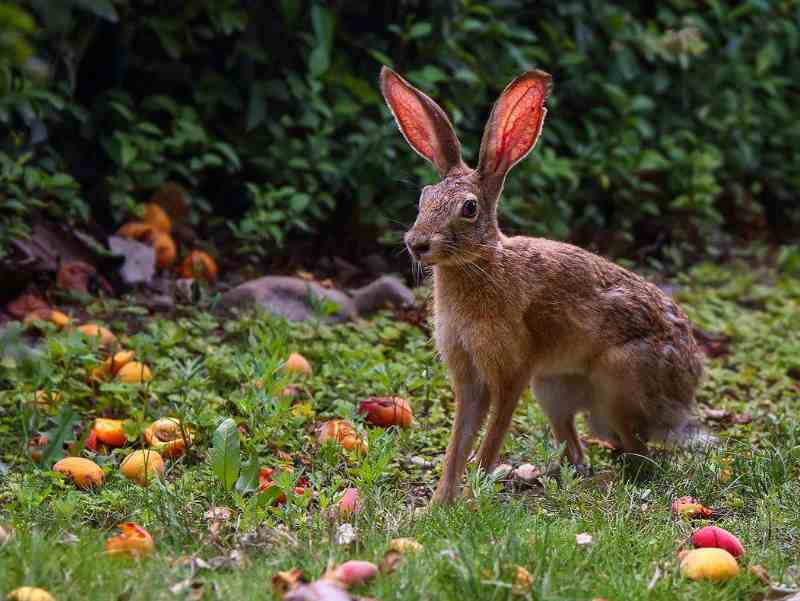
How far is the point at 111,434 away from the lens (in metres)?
5.18

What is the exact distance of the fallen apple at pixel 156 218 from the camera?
7.58 metres

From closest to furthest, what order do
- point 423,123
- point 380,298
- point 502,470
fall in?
point 502,470 → point 423,123 → point 380,298

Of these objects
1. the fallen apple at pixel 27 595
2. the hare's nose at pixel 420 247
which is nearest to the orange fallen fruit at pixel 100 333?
the hare's nose at pixel 420 247

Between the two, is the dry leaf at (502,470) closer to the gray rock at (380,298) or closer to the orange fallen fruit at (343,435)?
the orange fallen fruit at (343,435)

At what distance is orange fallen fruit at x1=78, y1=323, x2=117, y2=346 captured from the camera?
19.8 feet

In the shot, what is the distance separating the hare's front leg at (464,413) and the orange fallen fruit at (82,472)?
→ 1.33 meters

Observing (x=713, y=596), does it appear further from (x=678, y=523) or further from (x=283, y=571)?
(x=283, y=571)

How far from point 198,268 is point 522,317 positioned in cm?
304

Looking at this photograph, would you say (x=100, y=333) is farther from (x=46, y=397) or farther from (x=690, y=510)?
(x=690, y=510)

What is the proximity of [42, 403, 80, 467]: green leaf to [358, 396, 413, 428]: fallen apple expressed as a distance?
4.20 ft

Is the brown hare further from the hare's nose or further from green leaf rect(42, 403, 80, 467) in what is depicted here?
green leaf rect(42, 403, 80, 467)

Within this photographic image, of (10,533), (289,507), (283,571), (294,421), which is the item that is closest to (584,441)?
(294,421)

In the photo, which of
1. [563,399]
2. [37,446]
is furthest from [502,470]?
[37,446]

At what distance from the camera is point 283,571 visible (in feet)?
12.0
